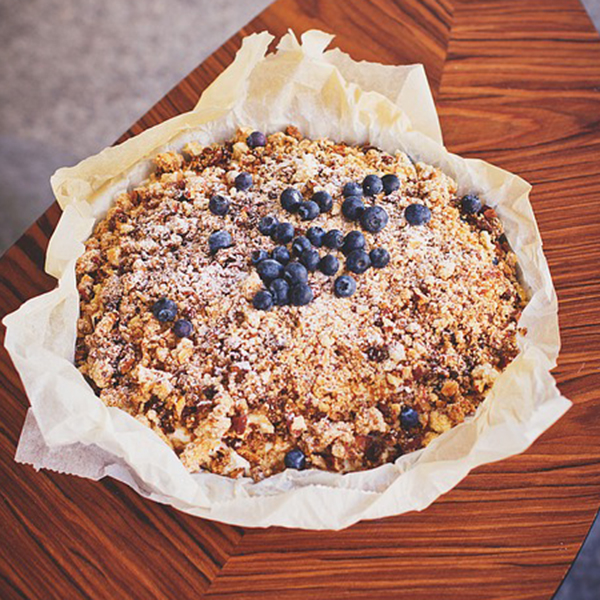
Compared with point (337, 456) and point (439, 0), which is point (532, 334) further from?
point (439, 0)

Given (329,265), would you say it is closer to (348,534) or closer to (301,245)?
(301,245)

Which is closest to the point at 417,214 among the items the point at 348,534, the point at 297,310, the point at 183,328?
the point at 297,310

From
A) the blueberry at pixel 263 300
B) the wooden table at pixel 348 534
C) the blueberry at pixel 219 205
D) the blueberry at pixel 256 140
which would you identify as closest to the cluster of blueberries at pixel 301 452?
the wooden table at pixel 348 534

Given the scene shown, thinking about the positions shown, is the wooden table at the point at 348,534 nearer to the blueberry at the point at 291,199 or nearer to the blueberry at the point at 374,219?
the blueberry at the point at 374,219

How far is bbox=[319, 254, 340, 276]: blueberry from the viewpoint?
4.94 feet

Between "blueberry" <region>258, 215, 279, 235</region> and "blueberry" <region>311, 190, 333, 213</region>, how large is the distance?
90 mm

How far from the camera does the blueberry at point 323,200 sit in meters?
1.58

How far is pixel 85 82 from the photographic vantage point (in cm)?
310

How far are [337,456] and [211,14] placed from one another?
7.75ft

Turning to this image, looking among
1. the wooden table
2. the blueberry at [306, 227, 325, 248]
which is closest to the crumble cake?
the blueberry at [306, 227, 325, 248]

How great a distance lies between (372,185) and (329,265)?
0.71 feet

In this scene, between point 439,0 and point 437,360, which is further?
point 439,0

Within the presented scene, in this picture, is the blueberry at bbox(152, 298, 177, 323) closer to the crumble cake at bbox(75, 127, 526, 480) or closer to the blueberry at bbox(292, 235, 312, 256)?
the crumble cake at bbox(75, 127, 526, 480)

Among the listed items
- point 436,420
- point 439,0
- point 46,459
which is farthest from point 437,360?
point 439,0
